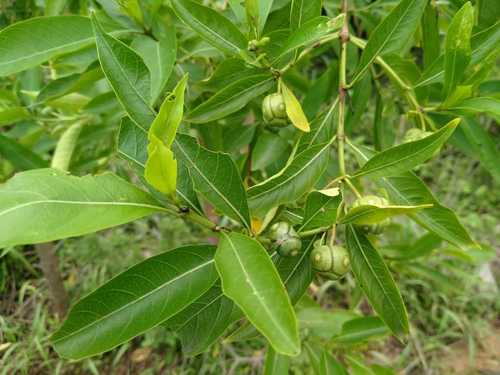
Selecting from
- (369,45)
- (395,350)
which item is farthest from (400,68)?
(395,350)

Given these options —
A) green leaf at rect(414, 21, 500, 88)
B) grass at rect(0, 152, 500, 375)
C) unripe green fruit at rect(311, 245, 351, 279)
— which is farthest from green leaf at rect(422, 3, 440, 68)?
grass at rect(0, 152, 500, 375)

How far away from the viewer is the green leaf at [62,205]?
1.93 ft

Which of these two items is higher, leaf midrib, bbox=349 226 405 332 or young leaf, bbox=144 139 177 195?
young leaf, bbox=144 139 177 195

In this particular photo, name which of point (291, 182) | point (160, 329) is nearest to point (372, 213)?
point (291, 182)

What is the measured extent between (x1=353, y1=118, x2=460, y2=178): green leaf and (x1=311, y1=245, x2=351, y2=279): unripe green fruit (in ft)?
0.44

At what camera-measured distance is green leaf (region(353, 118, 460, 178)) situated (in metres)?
0.72

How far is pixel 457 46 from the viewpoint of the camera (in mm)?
830

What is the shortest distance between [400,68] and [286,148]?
309 mm

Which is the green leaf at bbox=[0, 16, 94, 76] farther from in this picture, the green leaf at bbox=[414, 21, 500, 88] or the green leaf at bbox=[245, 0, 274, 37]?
the green leaf at bbox=[414, 21, 500, 88]

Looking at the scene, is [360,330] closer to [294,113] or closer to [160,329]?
[294,113]

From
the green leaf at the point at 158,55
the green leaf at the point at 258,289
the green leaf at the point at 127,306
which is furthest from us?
the green leaf at the point at 158,55

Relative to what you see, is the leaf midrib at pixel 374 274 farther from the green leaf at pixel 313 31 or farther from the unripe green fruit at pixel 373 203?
the green leaf at pixel 313 31

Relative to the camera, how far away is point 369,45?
0.92 metres

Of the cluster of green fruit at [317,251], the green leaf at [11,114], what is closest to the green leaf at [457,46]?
the cluster of green fruit at [317,251]
